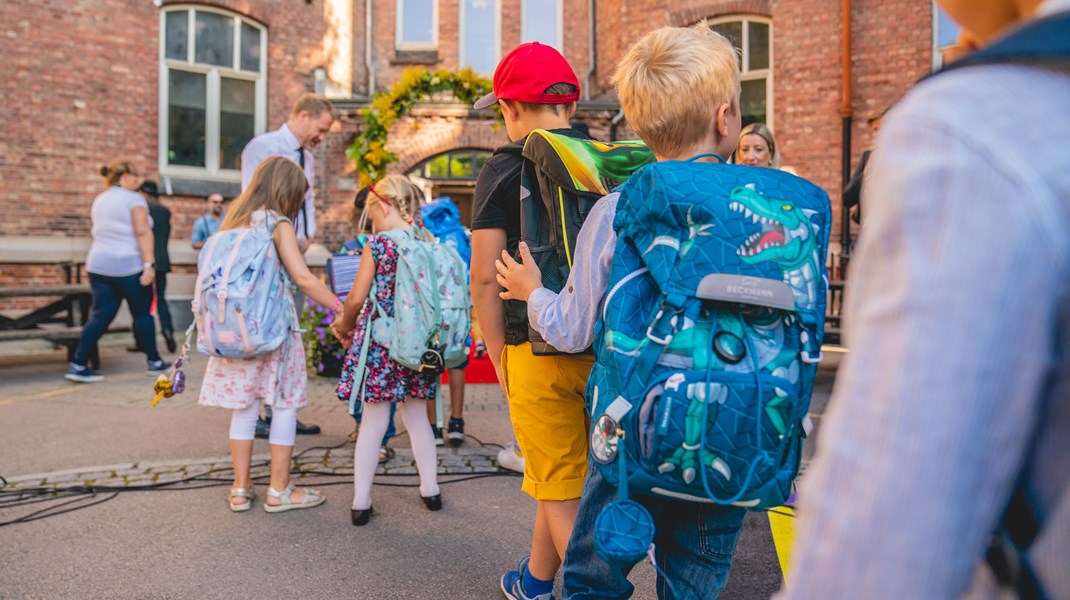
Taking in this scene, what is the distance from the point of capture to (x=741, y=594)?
9.96ft

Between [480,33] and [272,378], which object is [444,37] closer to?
[480,33]

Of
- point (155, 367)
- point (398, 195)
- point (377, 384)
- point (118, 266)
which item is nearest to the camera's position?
point (377, 384)

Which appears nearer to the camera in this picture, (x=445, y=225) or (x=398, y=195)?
(x=398, y=195)

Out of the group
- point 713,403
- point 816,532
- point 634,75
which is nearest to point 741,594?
point 713,403

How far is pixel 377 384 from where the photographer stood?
12.9ft

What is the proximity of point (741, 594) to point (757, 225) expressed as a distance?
196 cm

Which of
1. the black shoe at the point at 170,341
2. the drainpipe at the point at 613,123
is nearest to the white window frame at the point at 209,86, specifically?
the black shoe at the point at 170,341

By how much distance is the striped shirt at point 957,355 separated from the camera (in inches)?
25.9

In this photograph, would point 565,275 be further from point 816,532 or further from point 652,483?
point 816,532

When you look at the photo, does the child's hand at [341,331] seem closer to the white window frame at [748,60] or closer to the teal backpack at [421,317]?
the teal backpack at [421,317]

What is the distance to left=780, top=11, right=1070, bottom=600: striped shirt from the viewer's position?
66 centimetres

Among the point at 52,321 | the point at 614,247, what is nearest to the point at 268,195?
the point at 614,247

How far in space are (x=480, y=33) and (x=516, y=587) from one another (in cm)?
1410

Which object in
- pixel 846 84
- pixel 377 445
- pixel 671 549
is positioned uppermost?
pixel 846 84
